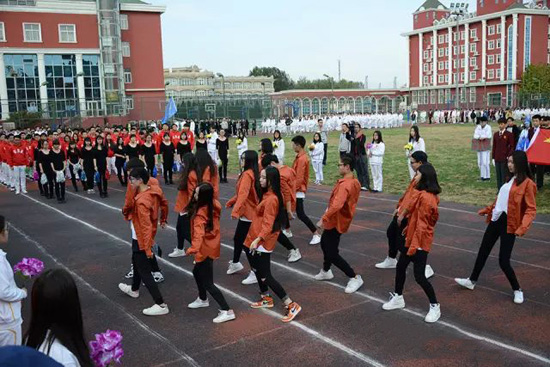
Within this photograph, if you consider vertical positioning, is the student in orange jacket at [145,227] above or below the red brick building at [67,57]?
below

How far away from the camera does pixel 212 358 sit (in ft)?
17.5

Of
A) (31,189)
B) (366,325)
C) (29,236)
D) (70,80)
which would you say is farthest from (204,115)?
(366,325)

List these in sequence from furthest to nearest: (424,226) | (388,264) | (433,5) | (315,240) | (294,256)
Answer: (433,5), (315,240), (294,256), (388,264), (424,226)

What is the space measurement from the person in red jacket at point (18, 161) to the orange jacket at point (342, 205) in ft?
44.0

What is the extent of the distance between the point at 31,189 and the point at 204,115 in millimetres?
27585

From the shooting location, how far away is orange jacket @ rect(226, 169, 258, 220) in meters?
7.30

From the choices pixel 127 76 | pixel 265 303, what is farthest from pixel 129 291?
pixel 127 76

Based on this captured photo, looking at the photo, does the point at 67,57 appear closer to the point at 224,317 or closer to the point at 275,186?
the point at 275,186

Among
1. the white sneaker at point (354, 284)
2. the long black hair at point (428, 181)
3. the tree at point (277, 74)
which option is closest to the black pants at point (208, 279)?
the white sneaker at point (354, 284)

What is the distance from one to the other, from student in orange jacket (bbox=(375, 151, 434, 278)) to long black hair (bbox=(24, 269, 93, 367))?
4606mm

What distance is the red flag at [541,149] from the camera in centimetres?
1300

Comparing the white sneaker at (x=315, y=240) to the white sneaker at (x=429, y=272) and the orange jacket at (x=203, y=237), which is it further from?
the orange jacket at (x=203, y=237)

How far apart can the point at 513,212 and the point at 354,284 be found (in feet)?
7.30

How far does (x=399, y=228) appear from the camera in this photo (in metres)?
7.32
